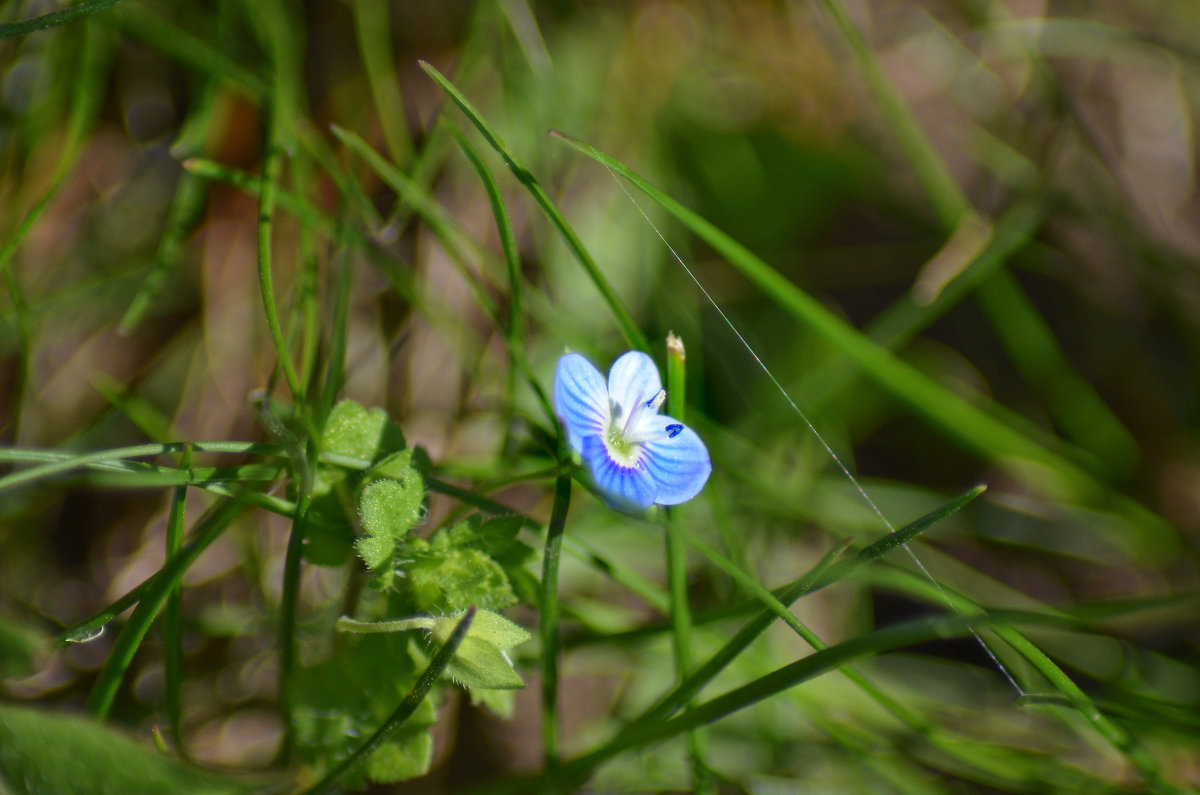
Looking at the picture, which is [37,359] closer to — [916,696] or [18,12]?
[18,12]

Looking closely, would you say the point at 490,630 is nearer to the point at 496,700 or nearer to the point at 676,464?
the point at 496,700

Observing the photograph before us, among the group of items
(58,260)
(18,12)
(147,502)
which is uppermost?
(18,12)

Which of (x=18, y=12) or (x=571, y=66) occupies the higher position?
(x=571, y=66)

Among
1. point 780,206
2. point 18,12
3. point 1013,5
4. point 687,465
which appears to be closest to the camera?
point 687,465

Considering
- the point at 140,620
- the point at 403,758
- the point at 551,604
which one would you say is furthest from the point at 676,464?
the point at 140,620

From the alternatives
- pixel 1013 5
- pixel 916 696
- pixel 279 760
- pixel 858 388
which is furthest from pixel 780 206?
pixel 279 760

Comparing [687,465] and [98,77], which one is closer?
[687,465]

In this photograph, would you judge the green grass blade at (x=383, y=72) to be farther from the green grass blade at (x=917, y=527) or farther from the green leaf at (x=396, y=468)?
the green grass blade at (x=917, y=527)

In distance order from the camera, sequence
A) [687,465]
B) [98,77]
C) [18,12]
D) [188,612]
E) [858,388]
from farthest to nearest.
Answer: [858,388]
[98,77]
[188,612]
[18,12]
[687,465]
